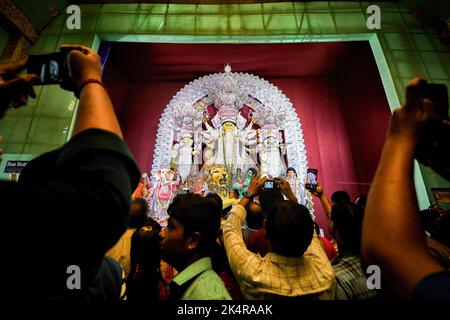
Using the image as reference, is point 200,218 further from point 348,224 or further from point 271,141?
point 271,141

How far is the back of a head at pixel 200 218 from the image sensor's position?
103 cm

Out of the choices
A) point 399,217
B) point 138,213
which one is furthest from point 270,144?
point 399,217

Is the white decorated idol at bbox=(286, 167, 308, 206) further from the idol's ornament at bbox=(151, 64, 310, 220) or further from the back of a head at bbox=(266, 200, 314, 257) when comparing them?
the back of a head at bbox=(266, 200, 314, 257)

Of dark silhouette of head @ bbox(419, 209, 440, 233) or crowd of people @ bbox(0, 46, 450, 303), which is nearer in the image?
crowd of people @ bbox(0, 46, 450, 303)

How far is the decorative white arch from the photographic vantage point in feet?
14.9

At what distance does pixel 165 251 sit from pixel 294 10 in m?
4.41

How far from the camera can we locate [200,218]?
3.42 feet

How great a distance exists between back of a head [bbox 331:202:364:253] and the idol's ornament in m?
2.84

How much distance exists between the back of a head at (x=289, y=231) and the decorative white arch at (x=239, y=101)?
354 centimetres

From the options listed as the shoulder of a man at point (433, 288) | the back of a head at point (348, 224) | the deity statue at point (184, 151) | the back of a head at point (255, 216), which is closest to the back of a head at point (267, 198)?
the back of a head at point (255, 216)

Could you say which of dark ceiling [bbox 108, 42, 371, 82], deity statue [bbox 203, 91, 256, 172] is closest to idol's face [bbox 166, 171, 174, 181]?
deity statue [bbox 203, 91, 256, 172]

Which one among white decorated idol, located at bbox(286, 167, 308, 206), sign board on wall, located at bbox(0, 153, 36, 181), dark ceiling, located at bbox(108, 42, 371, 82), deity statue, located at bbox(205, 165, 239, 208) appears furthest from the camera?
dark ceiling, located at bbox(108, 42, 371, 82)
